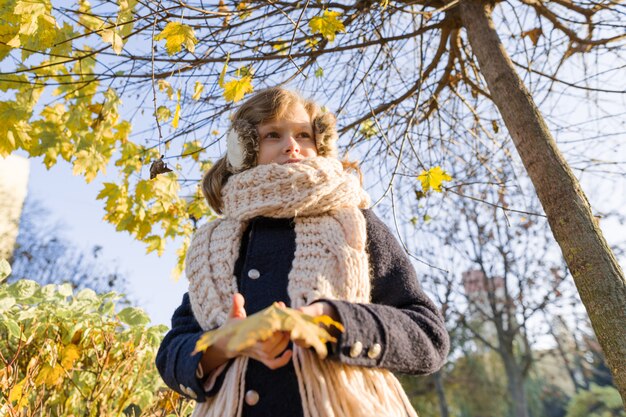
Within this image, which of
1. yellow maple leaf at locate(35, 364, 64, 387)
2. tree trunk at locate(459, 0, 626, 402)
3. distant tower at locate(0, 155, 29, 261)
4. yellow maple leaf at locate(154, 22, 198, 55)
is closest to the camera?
tree trunk at locate(459, 0, 626, 402)

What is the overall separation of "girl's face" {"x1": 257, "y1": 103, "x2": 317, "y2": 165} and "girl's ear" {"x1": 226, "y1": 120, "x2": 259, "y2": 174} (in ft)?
0.06

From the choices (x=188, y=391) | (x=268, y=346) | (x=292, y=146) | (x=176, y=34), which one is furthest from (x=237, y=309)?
(x=176, y=34)

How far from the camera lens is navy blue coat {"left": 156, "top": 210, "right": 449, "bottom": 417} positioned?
1.03 meters

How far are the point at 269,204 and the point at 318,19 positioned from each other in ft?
2.85

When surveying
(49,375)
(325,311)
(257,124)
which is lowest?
(325,311)

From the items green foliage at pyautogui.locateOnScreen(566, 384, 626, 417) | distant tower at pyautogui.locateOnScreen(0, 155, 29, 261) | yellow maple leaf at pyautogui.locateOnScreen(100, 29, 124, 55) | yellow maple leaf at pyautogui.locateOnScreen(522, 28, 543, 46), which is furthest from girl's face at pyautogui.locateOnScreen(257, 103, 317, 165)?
distant tower at pyautogui.locateOnScreen(0, 155, 29, 261)

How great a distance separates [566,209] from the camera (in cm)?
173

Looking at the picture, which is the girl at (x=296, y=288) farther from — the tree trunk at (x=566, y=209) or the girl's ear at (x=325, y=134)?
the tree trunk at (x=566, y=209)

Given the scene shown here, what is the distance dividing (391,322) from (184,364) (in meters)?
0.48

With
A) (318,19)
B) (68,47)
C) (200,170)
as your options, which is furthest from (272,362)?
(200,170)

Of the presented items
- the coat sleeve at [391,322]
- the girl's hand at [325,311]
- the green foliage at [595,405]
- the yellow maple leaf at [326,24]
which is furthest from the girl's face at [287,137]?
the green foliage at [595,405]

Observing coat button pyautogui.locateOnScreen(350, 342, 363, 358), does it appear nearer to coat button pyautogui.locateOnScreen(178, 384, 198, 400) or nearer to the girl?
the girl

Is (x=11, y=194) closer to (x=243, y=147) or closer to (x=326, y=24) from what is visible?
(x=326, y=24)

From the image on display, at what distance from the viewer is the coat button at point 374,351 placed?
1019mm
